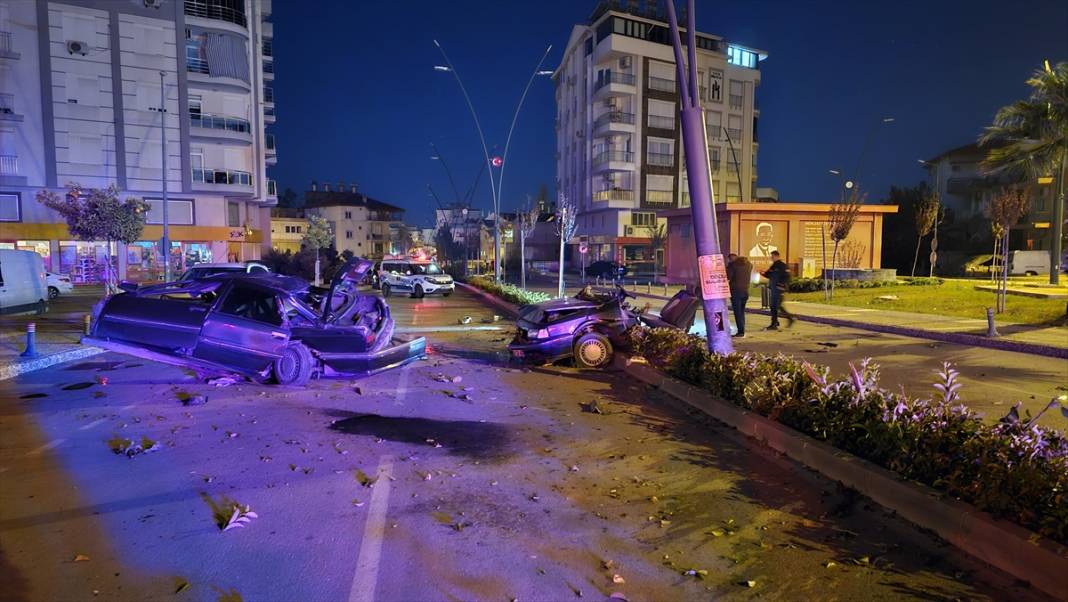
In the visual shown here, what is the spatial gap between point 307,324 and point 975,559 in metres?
8.22

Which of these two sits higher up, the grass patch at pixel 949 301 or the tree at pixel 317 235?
the tree at pixel 317 235

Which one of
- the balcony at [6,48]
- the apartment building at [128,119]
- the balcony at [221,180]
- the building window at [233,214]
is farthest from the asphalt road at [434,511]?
the balcony at [6,48]

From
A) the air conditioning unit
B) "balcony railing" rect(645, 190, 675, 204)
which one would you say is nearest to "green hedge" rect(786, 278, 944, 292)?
"balcony railing" rect(645, 190, 675, 204)

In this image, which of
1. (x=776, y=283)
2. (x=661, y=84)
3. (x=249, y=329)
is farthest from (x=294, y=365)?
(x=661, y=84)

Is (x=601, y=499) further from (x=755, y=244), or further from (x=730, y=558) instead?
(x=755, y=244)

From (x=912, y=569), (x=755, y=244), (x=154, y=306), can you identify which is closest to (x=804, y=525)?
(x=912, y=569)

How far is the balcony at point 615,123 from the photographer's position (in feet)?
204

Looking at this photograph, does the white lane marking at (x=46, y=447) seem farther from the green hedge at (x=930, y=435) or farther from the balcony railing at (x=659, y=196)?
the balcony railing at (x=659, y=196)

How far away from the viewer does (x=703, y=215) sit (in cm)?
902

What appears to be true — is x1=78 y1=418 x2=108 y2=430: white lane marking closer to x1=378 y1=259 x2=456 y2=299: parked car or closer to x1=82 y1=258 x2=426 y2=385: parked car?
x1=82 y1=258 x2=426 y2=385: parked car

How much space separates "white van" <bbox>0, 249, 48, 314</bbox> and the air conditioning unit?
29101mm

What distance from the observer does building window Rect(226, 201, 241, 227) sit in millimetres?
46225

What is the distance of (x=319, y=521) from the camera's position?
4.76 meters

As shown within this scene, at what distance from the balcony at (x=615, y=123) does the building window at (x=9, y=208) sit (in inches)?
1762
